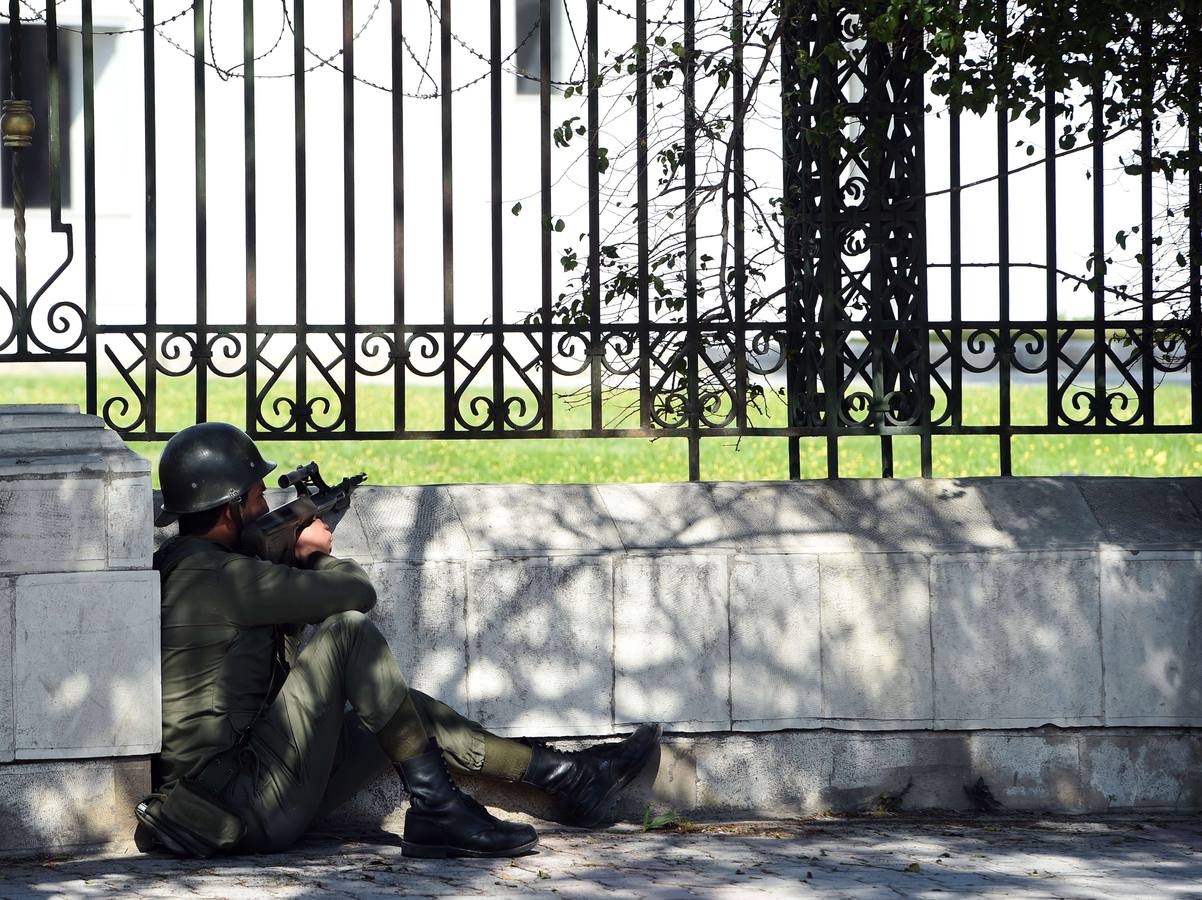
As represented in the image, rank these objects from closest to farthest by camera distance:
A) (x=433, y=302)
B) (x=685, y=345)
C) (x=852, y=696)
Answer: (x=852, y=696), (x=685, y=345), (x=433, y=302)

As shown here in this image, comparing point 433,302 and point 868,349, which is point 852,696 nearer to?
point 868,349

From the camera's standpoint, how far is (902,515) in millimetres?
5113

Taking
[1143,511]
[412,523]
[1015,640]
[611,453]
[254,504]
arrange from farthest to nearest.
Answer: [611,453] < [1143,511] < [1015,640] < [412,523] < [254,504]

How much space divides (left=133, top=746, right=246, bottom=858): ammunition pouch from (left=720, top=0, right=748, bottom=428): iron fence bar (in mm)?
2193

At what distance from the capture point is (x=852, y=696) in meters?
4.91

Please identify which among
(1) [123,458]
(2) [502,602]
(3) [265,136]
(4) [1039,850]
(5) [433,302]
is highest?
(3) [265,136]

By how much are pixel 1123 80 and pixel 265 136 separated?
26.8 ft

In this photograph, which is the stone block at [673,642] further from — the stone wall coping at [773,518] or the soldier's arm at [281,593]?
the soldier's arm at [281,593]

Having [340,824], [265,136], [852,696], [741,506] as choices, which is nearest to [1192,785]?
[852,696]

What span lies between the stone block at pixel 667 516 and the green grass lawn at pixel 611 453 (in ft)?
10.8

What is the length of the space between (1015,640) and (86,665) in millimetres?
2848

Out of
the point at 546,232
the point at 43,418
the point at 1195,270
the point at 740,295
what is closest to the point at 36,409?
the point at 43,418

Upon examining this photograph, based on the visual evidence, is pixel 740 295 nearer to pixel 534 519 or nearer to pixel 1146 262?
pixel 534 519

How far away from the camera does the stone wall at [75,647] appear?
4.19 m
